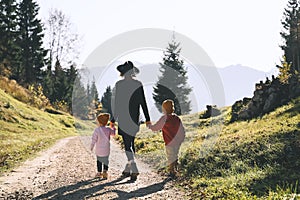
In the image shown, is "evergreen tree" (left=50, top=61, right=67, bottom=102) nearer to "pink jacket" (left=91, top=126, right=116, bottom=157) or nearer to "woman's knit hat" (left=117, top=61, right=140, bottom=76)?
"pink jacket" (left=91, top=126, right=116, bottom=157)

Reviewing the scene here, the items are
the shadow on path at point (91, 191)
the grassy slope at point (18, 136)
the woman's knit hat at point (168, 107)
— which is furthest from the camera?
the grassy slope at point (18, 136)

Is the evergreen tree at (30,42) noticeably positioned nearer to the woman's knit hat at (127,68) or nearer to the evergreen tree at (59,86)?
the evergreen tree at (59,86)

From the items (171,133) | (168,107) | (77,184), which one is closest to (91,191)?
(77,184)

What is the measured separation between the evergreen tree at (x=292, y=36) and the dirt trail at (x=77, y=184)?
35862mm

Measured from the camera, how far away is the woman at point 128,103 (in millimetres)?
8453

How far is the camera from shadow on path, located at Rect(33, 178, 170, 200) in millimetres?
6562

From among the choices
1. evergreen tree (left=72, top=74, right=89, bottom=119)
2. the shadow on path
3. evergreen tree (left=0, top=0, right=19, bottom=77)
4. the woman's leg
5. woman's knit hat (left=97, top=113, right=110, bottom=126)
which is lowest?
the shadow on path

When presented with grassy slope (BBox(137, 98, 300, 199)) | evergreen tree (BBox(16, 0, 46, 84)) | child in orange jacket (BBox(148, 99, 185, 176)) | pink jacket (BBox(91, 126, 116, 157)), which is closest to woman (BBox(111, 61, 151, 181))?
pink jacket (BBox(91, 126, 116, 157))

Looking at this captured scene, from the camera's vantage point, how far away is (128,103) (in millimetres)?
8516

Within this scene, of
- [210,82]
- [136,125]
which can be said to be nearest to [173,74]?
[210,82]

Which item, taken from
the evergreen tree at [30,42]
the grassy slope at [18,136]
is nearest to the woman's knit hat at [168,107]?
the grassy slope at [18,136]

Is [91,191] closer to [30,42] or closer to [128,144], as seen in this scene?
[128,144]

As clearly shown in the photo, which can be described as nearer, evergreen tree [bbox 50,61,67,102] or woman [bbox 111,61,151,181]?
woman [bbox 111,61,151,181]

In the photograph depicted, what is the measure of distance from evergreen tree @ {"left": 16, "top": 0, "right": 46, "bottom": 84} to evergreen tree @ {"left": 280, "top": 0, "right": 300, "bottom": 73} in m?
37.1
